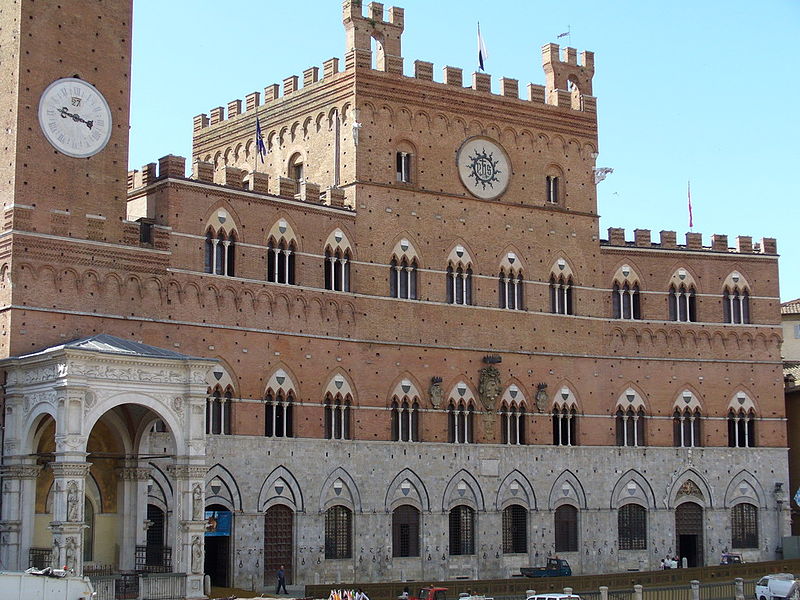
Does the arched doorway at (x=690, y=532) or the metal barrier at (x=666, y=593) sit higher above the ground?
the arched doorway at (x=690, y=532)

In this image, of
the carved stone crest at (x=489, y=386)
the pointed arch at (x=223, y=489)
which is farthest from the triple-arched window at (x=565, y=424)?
the pointed arch at (x=223, y=489)

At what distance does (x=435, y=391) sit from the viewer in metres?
51.6

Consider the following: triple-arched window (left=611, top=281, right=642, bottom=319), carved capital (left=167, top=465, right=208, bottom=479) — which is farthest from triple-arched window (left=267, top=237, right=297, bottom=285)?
triple-arched window (left=611, top=281, right=642, bottom=319)

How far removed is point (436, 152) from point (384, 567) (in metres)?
16.6

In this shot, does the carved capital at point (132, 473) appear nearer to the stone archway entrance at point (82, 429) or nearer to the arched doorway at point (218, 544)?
the stone archway entrance at point (82, 429)

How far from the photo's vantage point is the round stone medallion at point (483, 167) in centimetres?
5425

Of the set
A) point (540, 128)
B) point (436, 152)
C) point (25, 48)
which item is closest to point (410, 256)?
point (436, 152)

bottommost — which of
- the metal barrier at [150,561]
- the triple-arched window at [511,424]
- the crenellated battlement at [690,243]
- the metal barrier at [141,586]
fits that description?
the metal barrier at [141,586]

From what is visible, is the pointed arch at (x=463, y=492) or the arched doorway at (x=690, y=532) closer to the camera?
the pointed arch at (x=463, y=492)

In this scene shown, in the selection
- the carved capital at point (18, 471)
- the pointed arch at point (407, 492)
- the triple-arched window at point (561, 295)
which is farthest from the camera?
the triple-arched window at point (561, 295)

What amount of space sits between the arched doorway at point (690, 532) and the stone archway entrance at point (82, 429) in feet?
79.8

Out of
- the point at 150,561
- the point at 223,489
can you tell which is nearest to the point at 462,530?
the point at 223,489

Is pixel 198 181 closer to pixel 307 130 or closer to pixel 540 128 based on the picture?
pixel 307 130

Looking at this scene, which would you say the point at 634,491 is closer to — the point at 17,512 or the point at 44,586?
the point at 17,512
